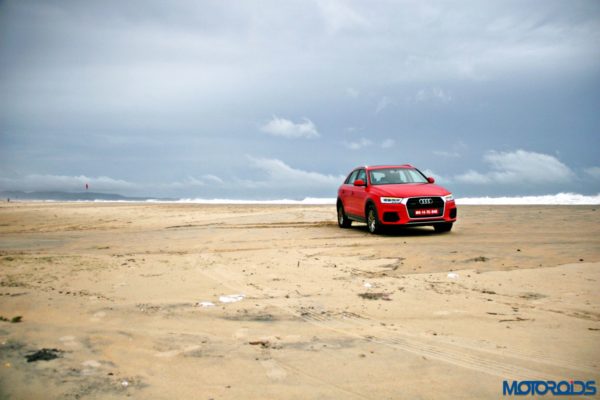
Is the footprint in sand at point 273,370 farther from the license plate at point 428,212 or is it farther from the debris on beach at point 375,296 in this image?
the license plate at point 428,212

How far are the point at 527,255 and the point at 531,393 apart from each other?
5.28 m

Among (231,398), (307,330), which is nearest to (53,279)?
(307,330)

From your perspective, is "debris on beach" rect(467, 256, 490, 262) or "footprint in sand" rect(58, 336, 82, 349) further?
"debris on beach" rect(467, 256, 490, 262)

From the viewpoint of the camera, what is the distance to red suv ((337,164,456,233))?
1120cm

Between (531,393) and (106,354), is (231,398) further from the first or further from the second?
(531,393)

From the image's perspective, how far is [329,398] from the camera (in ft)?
9.09

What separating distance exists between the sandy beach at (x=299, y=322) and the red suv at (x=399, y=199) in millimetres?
2603

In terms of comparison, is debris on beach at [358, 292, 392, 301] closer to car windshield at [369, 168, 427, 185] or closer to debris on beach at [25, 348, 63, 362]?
debris on beach at [25, 348, 63, 362]

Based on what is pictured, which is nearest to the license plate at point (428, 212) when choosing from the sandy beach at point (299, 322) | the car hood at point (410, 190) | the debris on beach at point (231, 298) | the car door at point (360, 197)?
the car hood at point (410, 190)

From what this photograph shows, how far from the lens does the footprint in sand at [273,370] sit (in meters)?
3.04

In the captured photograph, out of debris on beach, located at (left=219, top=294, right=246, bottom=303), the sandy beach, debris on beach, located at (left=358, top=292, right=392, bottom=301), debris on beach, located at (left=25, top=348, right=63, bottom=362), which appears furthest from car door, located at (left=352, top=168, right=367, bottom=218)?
debris on beach, located at (left=25, top=348, right=63, bottom=362)

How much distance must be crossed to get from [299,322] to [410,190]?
7.83 meters

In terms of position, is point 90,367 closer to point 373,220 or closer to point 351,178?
point 373,220

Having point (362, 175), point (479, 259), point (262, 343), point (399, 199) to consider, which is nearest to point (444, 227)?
point (399, 199)
